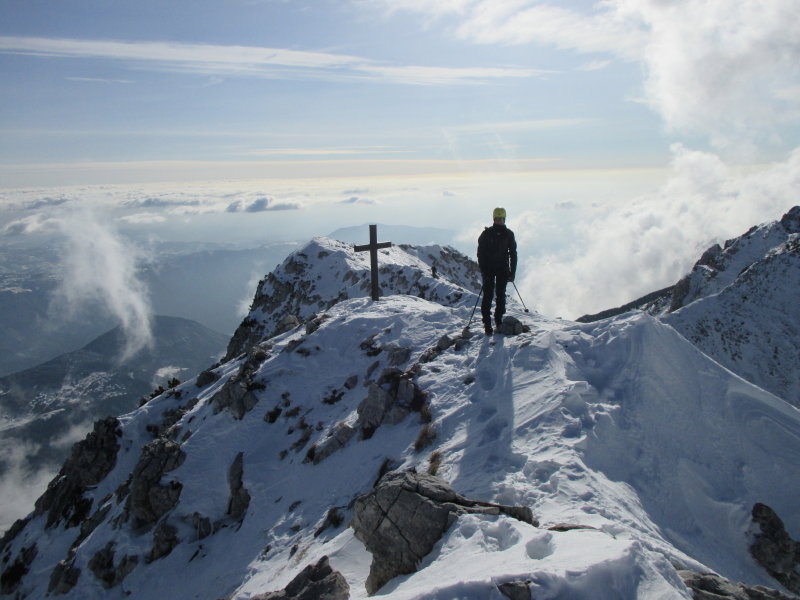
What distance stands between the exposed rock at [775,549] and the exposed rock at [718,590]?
2.24 m

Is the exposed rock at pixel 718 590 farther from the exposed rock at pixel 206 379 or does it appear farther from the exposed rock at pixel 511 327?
the exposed rock at pixel 206 379

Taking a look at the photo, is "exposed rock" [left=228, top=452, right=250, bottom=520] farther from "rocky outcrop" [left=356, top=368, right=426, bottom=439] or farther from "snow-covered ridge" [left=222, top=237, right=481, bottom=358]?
"snow-covered ridge" [left=222, top=237, right=481, bottom=358]

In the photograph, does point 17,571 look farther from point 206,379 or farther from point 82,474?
point 206,379

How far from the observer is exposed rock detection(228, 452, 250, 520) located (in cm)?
1628

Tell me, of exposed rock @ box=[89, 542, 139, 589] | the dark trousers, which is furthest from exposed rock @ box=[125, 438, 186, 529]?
the dark trousers

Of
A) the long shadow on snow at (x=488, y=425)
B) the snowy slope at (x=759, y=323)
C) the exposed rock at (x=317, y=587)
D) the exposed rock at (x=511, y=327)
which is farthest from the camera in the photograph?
A: the snowy slope at (x=759, y=323)

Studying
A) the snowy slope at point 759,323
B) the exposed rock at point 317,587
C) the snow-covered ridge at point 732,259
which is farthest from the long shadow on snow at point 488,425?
the snow-covered ridge at point 732,259

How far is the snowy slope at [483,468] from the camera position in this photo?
22.3ft

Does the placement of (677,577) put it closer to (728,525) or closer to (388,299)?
(728,525)

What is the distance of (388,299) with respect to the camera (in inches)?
1032

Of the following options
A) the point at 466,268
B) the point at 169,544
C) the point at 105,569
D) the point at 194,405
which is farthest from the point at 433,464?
the point at 466,268

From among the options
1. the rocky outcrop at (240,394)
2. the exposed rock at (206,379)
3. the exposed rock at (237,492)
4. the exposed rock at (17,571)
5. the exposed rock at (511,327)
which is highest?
the exposed rock at (511,327)

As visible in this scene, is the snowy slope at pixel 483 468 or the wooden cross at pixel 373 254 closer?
the snowy slope at pixel 483 468

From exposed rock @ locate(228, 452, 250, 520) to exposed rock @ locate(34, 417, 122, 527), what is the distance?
11.4m
